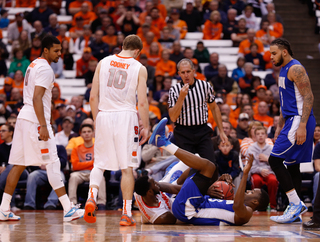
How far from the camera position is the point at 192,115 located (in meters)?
5.70

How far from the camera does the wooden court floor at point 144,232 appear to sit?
381cm

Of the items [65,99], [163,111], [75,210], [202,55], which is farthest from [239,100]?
[75,210]

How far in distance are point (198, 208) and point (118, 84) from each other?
1.73 metres

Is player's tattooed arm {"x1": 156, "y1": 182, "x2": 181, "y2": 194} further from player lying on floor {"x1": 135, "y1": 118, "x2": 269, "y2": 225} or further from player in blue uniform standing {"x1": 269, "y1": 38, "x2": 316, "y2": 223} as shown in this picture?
player in blue uniform standing {"x1": 269, "y1": 38, "x2": 316, "y2": 223}

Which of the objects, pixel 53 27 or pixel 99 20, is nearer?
pixel 53 27

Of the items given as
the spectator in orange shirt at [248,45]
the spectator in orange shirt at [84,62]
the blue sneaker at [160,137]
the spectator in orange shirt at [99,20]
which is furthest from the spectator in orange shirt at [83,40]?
the blue sneaker at [160,137]

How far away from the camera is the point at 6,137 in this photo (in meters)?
7.82

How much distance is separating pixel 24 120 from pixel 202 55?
26.7ft

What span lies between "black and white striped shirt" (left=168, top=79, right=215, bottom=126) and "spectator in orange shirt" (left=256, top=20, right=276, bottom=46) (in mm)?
7979

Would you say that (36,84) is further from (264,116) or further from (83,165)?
(264,116)

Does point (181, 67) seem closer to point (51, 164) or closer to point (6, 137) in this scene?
point (51, 164)

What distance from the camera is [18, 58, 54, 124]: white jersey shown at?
505cm

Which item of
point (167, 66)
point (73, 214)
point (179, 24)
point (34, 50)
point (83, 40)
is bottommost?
point (73, 214)

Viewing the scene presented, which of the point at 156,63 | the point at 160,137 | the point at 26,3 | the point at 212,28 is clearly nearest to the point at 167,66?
the point at 156,63
